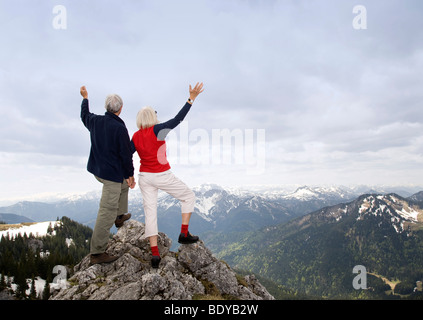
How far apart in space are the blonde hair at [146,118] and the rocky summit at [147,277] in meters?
6.35

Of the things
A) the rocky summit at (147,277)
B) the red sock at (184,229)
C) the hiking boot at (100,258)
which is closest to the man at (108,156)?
the hiking boot at (100,258)

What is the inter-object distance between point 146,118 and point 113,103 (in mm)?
1529

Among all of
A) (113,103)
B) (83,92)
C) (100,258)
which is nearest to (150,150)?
(113,103)

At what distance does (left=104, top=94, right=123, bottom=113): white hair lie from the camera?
896 centimetres

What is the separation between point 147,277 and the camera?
8984 mm

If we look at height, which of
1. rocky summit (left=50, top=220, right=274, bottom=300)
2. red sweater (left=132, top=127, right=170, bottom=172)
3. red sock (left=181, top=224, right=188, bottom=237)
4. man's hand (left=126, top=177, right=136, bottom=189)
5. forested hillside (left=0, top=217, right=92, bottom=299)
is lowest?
forested hillside (left=0, top=217, right=92, bottom=299)

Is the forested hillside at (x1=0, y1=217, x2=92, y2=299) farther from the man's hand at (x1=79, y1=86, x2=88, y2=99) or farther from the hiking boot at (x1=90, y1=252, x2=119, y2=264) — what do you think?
the man's hand at (x1=79, y1=86, x2=88, y2=99)

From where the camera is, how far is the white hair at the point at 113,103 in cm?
896

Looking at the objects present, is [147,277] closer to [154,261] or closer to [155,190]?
[154,261]

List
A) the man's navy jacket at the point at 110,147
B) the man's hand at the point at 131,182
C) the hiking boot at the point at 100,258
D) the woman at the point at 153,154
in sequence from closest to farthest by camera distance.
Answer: the man's navy jacket at the point at 110,147, the woman at the point at 153,154, the man's hand at the point at 131,182, the hiking boot at the point at 100,258

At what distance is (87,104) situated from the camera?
9.38 metres

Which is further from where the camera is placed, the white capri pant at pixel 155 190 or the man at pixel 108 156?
the white capri pant at pixel 155 190

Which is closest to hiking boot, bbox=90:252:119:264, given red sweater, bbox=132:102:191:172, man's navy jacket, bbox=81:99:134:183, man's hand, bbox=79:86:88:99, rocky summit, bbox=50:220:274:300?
rocky summit, bbox=50:220:274:300

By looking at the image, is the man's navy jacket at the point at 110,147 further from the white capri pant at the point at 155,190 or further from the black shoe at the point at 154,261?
the black shoe at the point at 154,261
